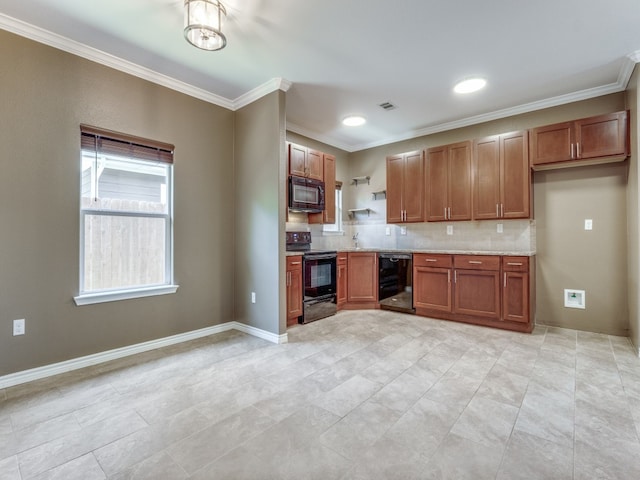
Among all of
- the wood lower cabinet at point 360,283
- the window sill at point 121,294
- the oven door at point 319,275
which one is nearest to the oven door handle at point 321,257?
the oven door at point 319,275

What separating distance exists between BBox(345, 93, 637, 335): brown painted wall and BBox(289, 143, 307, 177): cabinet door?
2568 millimetres

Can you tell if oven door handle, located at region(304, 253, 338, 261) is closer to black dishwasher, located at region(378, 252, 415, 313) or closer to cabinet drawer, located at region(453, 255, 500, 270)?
black dishwasher, located at region(378, 252, 415, 313)

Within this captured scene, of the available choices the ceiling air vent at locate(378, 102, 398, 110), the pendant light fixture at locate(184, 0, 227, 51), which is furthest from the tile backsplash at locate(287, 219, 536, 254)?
the pendant light fixture at locate(184, 0, 227, 51)

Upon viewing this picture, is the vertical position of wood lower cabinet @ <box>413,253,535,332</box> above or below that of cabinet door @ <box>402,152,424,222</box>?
below

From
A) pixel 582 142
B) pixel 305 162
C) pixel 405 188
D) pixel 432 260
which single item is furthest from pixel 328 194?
pixel 582 142

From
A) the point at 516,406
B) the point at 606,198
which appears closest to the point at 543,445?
the point at 516,406

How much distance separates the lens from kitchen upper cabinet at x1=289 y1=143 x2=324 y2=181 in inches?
158

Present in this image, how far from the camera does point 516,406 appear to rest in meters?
1.98

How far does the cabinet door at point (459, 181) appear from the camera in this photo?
402 centimetres

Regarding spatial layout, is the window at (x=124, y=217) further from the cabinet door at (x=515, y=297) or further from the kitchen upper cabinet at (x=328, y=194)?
the cabinet door at (x=515, y=297)

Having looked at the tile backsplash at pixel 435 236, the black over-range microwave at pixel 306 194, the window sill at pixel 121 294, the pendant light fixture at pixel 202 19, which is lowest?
the window sill at pixel 121 294

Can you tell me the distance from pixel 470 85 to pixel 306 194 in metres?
2.21

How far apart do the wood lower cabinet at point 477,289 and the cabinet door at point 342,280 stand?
0.98 metres

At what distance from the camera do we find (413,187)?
448 cm
